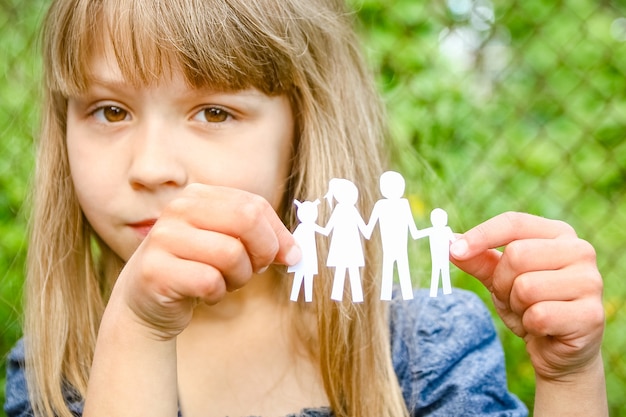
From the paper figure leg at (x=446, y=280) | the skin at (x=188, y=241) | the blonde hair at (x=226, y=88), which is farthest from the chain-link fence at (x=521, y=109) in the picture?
the paper figure leg at (x=446, y=280)

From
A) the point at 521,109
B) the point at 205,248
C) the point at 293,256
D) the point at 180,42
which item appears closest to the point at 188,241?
the point at 205,248

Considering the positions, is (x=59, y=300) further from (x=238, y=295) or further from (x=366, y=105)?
(x=366, y=105)

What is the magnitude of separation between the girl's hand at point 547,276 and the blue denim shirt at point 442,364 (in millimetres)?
348

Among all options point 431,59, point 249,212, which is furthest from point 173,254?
point 431,59

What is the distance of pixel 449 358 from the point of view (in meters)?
1.26

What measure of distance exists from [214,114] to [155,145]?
0.35ft

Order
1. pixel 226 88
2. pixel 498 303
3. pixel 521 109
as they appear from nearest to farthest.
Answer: pixel 498 303 < pixel 226 88 < pixel 521 109

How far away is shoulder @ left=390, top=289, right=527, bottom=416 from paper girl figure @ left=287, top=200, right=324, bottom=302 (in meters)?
0.47

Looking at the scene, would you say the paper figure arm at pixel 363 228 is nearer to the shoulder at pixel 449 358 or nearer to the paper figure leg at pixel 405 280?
the paper figure leg at pixel 405 280

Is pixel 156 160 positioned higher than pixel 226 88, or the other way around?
pixel 226 88

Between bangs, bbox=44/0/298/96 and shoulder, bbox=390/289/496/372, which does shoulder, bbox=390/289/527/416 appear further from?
bangs, bbox=44/0/298/96

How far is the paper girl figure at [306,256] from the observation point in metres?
0.85

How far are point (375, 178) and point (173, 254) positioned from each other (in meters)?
0.57

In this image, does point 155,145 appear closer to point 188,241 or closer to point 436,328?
point 188,241
